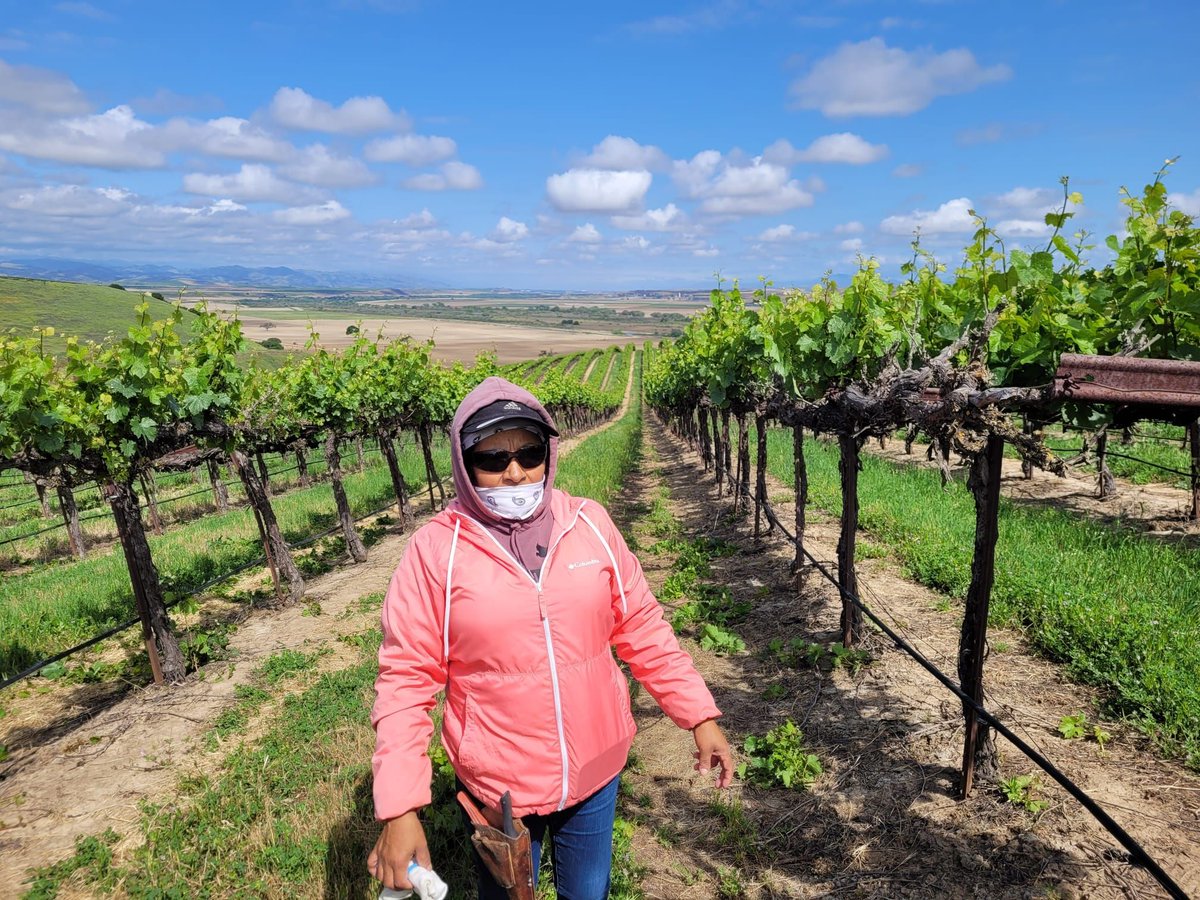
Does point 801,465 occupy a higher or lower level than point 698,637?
higher

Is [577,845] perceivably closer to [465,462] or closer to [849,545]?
[465,462]

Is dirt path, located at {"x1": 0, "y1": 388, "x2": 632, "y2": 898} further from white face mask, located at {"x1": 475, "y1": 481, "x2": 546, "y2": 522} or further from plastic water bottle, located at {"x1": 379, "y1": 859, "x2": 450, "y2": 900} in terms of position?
white face mask, located at {"x1": 475, "y1": 481, "x2": 546, "y2": 522}

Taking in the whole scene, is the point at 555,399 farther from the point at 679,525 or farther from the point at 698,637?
the point at 698,637

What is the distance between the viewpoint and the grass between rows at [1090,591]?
15.2ft

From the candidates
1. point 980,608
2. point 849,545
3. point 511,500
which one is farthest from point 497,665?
point 849,545

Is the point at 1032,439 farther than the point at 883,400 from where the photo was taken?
No

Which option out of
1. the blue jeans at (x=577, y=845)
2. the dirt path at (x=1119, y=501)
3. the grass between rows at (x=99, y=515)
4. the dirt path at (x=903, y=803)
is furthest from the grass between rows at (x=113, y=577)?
the dirt path at (x=1119, y=501)

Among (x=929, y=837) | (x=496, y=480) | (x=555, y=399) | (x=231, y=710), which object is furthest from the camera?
(x=555, y=399)

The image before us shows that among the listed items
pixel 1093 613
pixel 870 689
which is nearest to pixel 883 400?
pixel 870 689

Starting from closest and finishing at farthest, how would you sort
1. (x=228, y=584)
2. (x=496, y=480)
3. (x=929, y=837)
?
(x=496, y=480) → (x=929, y=837) → (x=228, y=584)

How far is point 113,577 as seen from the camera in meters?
10.1

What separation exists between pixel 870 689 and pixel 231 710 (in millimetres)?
5836

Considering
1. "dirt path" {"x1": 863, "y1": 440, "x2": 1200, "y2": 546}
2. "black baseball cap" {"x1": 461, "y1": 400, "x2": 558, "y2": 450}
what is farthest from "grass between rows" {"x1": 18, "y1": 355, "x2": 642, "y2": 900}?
"dirt path" {"x1": 863, "y1": 440, "x2": 1200, "y2": 546}

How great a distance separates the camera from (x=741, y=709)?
579 centimetres
